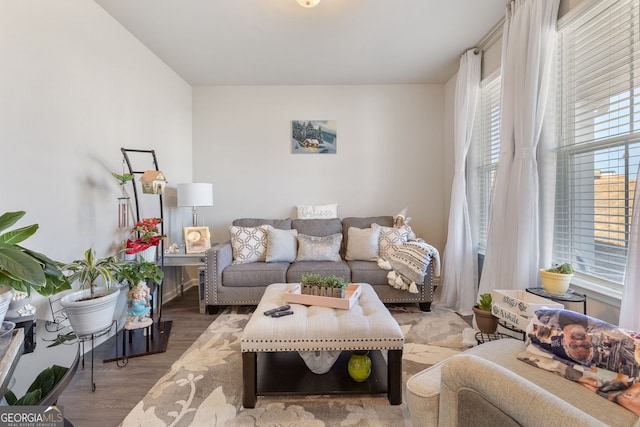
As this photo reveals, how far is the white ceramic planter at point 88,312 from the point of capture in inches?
62.7

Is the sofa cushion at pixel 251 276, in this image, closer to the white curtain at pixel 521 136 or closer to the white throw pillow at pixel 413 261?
the white throw pillow at pixel 413 261

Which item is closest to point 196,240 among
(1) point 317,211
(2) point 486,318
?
(1) point 317,211

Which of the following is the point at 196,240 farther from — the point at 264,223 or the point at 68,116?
the point at 68,116

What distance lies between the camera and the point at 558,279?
5.42 feet

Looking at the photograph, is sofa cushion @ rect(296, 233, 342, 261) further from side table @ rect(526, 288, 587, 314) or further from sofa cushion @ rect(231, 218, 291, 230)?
side table @ rect(526, 288, 587, 314)

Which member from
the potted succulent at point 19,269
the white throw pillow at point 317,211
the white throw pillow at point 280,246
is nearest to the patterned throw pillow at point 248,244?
the white throw pillow at point 280,246

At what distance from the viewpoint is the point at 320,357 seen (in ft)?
5.27

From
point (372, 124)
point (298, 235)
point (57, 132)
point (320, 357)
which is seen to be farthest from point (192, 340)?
point (372, 124)

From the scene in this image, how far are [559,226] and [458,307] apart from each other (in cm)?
129

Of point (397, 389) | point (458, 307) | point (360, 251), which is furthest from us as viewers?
point (360, 251)

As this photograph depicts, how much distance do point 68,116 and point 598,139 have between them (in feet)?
11.2

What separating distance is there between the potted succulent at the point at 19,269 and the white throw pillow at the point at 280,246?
74.3 inches

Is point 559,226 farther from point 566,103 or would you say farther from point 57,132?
point 57,132

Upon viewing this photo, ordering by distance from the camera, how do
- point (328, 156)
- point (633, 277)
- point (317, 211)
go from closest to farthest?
1. point (633, 277)
2. point (317, 211)
3. point (328, 156)
